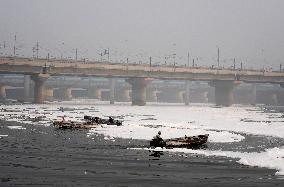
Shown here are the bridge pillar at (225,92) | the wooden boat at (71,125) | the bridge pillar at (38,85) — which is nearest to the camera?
the wooden boat at (71,125)

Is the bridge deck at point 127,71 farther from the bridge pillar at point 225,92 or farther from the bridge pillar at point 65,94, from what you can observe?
the bridge pillar at point 65,94

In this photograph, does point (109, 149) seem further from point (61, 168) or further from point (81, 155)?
point (61, 168)

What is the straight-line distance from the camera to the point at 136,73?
126 m

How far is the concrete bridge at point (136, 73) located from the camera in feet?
363

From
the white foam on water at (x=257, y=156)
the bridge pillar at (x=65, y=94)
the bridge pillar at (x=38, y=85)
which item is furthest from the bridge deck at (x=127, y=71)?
the white foam on water at (x=257, y=156)

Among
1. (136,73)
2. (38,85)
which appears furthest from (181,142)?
(136,73)

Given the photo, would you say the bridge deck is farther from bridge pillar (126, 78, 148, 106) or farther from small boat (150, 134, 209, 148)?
small boat (150, 134, 209, 148)

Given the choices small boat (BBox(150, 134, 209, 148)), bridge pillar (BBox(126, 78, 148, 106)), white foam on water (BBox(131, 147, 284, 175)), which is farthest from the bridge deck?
white foam on water (BBox(131, 147, 284, 175))

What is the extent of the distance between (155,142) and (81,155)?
22.0ft

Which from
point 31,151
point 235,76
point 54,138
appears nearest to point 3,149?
point 31,151

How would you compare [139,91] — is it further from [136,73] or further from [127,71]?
[127,71]

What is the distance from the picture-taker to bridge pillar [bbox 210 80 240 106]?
461ft

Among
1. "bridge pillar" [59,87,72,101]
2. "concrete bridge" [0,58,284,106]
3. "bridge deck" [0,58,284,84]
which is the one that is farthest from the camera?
"bridge pillar" [59,87,72,101]

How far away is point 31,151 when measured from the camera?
1024 inches
